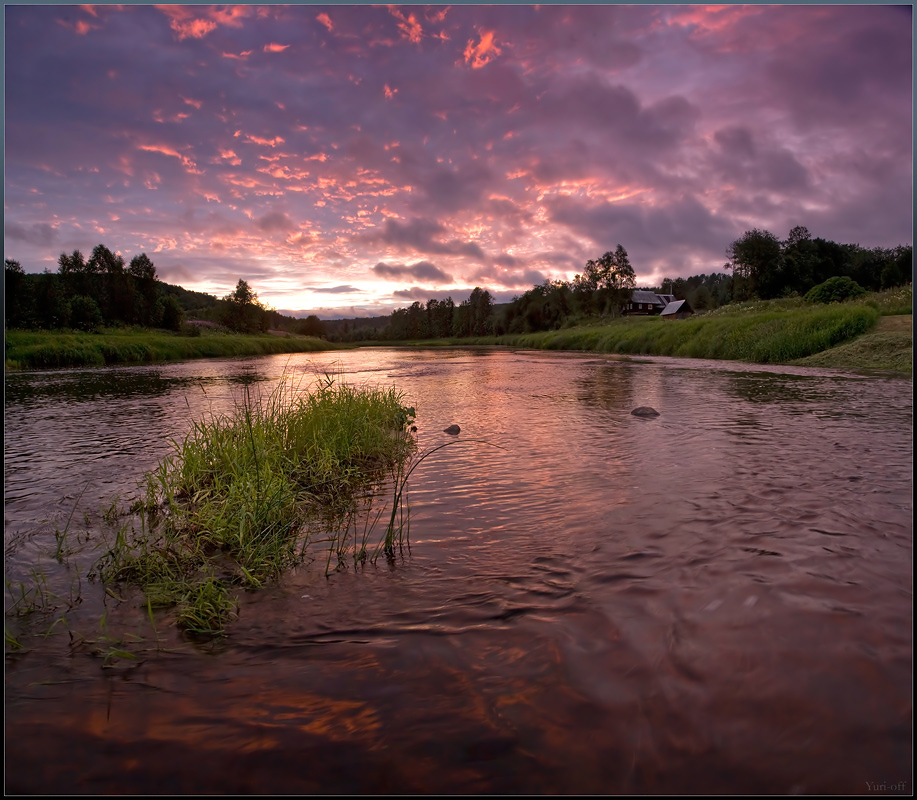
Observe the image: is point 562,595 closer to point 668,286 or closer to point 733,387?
point 733,387

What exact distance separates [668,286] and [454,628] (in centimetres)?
16542

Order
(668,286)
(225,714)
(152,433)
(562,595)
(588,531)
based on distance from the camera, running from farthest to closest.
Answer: (668,286)
(152,433)
(588,531)
(562,595)
(225,714)

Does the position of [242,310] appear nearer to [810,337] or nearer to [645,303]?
[810,337]

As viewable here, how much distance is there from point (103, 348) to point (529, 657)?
3484 centimetres

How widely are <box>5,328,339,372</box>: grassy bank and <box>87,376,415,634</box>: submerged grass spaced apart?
84.5 ft

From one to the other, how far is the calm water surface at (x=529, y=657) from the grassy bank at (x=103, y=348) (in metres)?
27.0

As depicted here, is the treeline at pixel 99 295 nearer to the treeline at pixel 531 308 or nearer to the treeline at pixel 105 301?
the treeline at pixel 105 301

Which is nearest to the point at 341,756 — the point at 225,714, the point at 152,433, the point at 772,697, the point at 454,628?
the point at 225,714

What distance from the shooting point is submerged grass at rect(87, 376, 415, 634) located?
12.6 ft

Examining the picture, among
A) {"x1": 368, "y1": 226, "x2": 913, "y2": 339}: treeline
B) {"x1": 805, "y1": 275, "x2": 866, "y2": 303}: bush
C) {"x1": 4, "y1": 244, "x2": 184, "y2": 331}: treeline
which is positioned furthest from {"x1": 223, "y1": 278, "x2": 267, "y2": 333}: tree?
{"x1": 805, "y1": 275, "x2": 866, "y2": 303}: bush

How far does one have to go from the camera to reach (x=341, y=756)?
2.29 metres

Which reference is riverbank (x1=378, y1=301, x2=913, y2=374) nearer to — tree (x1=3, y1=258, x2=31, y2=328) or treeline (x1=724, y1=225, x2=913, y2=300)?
treeline (x1=724, y1=225, x2=913, y2=300)

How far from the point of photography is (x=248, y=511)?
181 inches

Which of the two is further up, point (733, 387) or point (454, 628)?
point (733, 387)
